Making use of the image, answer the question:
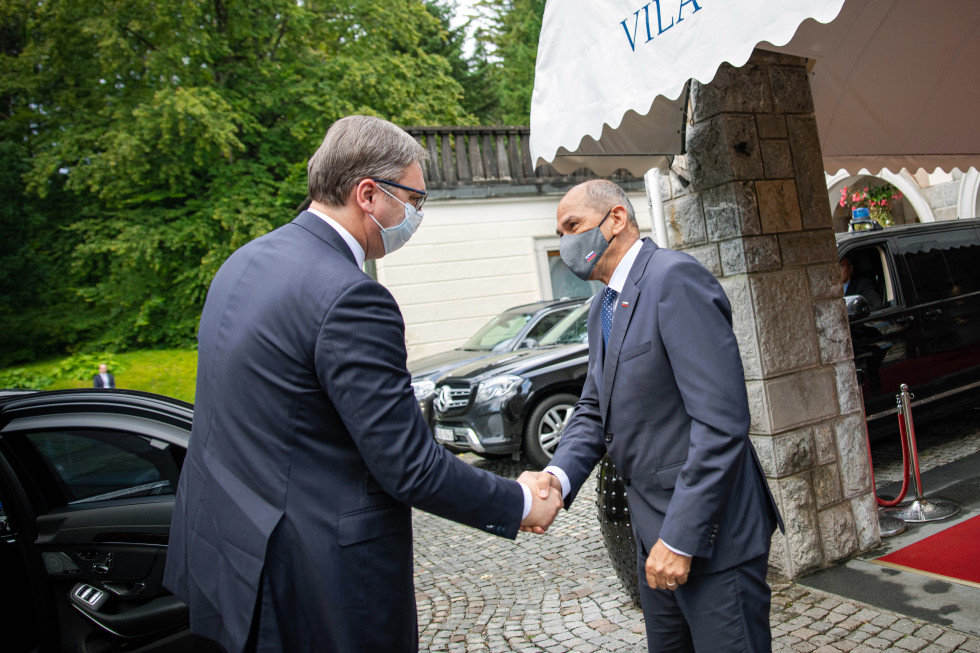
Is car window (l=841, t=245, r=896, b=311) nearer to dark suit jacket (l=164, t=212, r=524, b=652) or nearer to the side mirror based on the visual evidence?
the side mirror

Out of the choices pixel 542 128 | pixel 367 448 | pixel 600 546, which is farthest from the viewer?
pixel 600 546

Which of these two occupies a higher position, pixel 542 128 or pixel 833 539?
pixel 542 128

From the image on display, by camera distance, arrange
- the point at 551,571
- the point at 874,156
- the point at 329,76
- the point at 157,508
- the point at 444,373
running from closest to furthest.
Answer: the point at 157,508
the point at 551,571
the point at 874,156
the point at 444,373
the point at 329,76

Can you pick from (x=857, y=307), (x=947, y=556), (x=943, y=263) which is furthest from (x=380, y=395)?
(x=943, y=263)

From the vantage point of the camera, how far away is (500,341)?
910cm

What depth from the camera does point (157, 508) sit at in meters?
2.93

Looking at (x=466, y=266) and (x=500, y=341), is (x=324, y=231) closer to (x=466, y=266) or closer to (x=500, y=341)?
(x=500, y=341)

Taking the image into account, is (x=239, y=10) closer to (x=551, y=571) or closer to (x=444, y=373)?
(x=444, y=373)

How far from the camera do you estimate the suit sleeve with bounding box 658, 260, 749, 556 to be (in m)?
1.87

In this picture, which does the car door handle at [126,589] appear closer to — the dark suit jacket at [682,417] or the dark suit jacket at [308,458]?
the dark suit jacket at [308,458]

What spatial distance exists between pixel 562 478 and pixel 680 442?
510 millimetres

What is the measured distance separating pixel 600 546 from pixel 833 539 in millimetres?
1617

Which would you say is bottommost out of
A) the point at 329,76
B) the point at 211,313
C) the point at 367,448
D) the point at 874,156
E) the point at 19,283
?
the point at 367,448

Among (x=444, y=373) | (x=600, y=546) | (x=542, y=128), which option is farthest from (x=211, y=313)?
(x=444, y=373)
